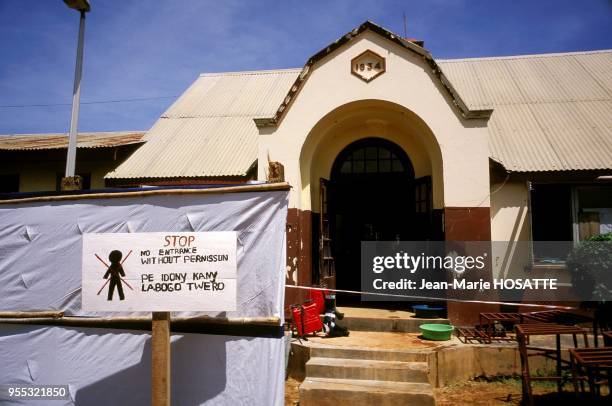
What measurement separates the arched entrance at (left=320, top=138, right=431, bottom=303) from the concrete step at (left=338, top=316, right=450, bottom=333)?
1723 mm

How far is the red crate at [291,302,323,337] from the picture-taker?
7.70 m

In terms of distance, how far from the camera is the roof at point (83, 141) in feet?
37.7

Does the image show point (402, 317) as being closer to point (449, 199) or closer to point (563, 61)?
point (449, 199)

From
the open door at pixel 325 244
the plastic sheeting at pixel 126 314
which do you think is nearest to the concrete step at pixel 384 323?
the open door at pixel 325 244

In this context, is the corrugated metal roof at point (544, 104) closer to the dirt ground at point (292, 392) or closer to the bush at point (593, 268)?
the bush at point (593, 268)

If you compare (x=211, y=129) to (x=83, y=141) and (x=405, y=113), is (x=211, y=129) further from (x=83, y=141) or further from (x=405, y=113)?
(x=405, y=113)

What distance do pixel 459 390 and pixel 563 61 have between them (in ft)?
43.0

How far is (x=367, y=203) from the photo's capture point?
1141 cm

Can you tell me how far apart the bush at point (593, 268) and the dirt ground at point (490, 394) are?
2045 mm

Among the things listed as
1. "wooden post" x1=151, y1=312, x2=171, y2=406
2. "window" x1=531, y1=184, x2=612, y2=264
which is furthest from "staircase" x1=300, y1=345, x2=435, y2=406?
"window" x1=531, y1=184, x2=612, y2=264

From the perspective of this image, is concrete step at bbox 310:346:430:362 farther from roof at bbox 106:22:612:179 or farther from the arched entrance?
roof at bbox 106:22:612:179

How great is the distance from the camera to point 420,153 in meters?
10.1

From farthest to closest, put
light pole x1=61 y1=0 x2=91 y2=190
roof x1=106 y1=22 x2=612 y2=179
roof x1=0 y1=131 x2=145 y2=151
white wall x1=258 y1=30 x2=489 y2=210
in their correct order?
roof x1=0 y1=131 x2=145 y2=151, roof x1=106 y1=22 x2=612 y2=179, white wall x1=258 y1=30 x2=489 y2=210, light pole x1=61 y1=0 x2=91 y2=190

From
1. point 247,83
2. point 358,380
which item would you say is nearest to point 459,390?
point 358,380
